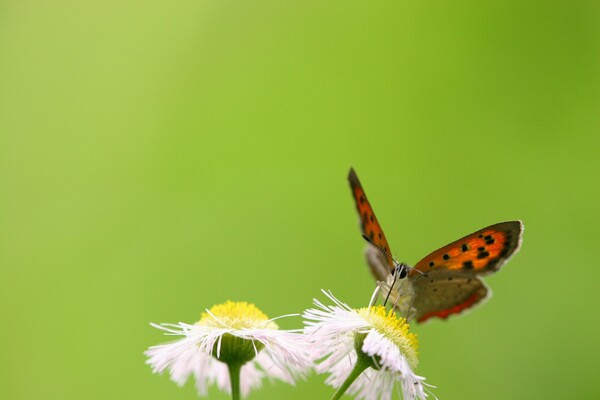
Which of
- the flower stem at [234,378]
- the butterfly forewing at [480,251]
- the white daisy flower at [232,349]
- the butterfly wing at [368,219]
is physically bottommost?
the flower stem at [234,378]

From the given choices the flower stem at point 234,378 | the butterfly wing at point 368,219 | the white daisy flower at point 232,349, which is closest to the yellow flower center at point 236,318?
the white daisy flower at point 232,349

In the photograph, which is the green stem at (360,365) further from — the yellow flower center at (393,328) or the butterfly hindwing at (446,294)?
the butterfly hindwing at (446,294)

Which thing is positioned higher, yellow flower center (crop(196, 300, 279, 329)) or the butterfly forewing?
the butterfly forewing

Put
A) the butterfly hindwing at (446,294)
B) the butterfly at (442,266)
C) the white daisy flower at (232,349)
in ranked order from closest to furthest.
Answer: the white daisy flower at (232,349)
the butterfly at (442,266)
the butterfly hindwing at (446,294)

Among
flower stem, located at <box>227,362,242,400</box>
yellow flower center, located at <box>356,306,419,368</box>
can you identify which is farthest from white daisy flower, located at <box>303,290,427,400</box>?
flower stem, located at <box>227,362,242,400</box>

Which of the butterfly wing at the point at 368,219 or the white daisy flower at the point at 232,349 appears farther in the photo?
the butterfly wing at the point at 368,219

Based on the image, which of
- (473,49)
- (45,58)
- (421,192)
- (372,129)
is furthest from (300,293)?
(45,58)

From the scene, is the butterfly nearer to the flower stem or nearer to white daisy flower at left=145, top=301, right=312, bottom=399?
white daisy flower at left=145, top=301, right=312, bottom=399
